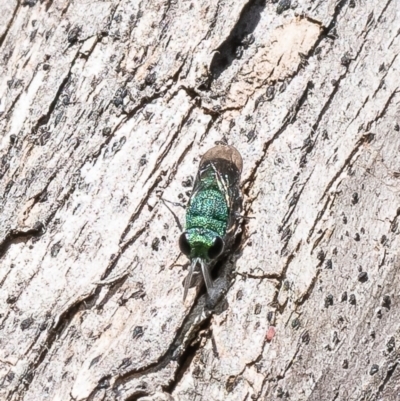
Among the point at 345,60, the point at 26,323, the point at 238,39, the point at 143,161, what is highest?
the point at 345,60

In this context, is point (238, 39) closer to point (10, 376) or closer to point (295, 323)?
point (295, 323)

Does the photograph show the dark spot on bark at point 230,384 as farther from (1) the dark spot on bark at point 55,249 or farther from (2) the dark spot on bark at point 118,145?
(2) the dark spot on bark at point 118,145

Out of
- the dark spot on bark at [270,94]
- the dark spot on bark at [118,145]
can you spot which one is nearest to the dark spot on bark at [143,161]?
the dark spot on bark at [118,145]

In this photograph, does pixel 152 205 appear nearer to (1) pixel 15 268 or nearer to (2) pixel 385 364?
(1) pixel 15 268

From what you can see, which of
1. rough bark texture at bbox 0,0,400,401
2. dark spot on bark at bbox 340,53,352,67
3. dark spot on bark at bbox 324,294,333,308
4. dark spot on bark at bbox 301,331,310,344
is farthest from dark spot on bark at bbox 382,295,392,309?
dark spot on bark at bbox 340,53,352,67

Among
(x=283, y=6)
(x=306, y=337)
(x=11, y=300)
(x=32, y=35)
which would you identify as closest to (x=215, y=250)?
(x=306, y=337)
